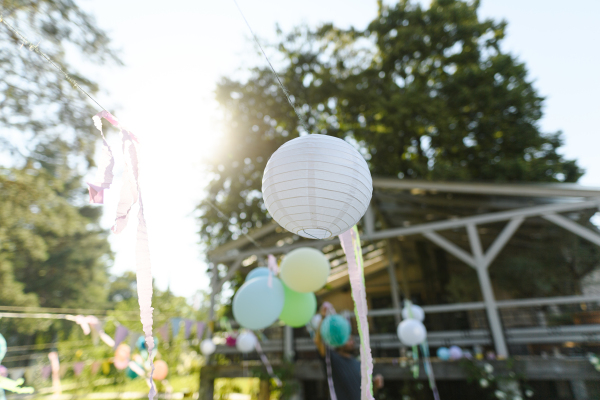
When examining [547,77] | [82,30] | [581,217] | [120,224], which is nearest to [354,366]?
[120,224]

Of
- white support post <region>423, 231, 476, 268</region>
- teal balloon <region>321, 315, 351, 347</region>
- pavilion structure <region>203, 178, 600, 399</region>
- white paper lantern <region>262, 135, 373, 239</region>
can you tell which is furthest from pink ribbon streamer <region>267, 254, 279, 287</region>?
white support post <region>423, 231, 476, 268</region>

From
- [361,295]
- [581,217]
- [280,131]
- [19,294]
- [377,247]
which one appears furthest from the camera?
[19,294]

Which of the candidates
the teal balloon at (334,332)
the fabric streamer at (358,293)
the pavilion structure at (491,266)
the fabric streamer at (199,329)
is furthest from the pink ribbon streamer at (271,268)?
the fabric streamer at (199,329)

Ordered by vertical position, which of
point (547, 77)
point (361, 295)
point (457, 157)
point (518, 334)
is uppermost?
point (547, 77)

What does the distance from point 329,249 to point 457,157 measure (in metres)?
6.48

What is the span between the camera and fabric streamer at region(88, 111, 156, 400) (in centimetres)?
197

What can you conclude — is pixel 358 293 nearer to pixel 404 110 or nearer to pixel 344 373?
pixel 344 373

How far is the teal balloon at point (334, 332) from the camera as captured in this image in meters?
4.00

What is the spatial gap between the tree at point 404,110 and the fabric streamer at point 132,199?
907cm

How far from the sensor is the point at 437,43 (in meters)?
13.1

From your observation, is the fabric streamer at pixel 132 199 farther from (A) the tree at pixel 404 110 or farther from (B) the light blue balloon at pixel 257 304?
(A) the tree at pixel 404 110

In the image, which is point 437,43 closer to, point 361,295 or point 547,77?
point 547,77

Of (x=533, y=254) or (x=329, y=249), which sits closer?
(x=533, y=254)

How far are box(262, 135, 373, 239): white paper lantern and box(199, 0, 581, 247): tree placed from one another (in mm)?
9319
